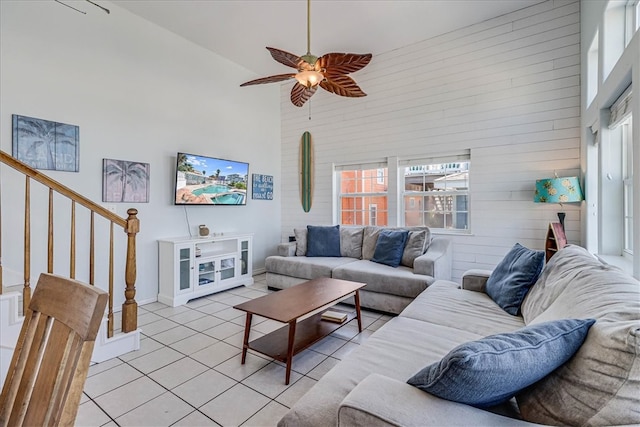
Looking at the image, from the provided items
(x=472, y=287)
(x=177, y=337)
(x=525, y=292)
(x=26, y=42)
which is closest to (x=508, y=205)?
(x=472, y=287)

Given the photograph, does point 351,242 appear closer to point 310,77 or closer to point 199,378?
point 310,77

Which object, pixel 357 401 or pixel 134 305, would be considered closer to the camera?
pixel 357 401

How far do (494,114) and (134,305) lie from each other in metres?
4.45

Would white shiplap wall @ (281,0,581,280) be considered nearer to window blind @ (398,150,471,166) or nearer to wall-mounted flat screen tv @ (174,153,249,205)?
window blind @ (398,150,471,166)

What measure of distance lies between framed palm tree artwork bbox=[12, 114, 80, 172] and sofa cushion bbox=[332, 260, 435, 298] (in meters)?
3.06

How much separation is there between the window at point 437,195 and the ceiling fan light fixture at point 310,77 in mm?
2375

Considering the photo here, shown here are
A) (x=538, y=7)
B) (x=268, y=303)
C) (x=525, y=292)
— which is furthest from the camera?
(x=538, y=7)

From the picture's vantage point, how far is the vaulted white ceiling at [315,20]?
3469 millimetres

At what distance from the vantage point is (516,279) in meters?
2.19

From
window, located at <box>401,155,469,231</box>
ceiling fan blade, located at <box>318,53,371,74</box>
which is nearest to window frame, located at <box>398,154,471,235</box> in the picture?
window, located at <box>401,155,469,231</box>

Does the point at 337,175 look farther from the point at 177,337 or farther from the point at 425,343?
the point at 425,343

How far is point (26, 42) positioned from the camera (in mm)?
2840

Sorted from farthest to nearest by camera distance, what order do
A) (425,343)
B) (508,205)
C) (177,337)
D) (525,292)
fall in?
(508,205)
(177,337)
(525,292)
(425,343)

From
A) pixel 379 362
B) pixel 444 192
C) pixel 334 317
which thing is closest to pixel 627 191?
pixel 444 192
